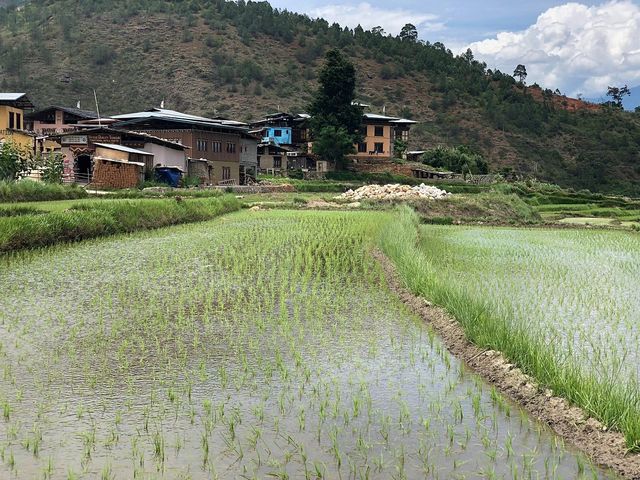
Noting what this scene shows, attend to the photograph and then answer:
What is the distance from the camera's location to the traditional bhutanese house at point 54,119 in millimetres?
43812

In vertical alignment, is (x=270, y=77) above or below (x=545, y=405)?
above

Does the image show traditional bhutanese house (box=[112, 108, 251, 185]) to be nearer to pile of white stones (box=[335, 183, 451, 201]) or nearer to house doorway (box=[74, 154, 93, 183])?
house doorway (box=[74, 154, 93, 183])

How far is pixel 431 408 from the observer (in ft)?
16.2

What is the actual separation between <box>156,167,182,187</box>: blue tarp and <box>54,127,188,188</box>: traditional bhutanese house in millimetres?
355

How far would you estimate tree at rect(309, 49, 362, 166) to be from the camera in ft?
154

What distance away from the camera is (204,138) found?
3822 centimetres

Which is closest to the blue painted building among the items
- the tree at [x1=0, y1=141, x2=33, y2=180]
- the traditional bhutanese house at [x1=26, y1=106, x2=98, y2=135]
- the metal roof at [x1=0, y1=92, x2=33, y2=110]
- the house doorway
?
the traditional bhutanese house at [x1=26, y1=106, x2=98, y2=135]

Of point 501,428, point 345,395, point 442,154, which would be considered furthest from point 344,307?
point 442,154

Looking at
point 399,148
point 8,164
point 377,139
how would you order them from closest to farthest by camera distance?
point 8,164 < point 377,139 < point 399,148

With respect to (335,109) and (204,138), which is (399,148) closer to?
(335,109)

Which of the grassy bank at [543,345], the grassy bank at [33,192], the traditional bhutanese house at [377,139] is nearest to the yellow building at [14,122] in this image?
the grassy bank at [33,192]

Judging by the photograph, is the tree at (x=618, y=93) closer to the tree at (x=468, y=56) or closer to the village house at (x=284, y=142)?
the tree at (x=468, y=56)

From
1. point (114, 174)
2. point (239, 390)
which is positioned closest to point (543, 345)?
point (239, 390)

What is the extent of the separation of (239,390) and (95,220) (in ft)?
37.9
